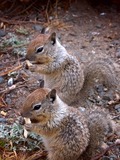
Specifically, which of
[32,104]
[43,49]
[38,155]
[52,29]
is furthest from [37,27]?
[32,104]

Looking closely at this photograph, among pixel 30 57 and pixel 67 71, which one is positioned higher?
pixel 30 57

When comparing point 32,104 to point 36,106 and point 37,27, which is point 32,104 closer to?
point 36,106

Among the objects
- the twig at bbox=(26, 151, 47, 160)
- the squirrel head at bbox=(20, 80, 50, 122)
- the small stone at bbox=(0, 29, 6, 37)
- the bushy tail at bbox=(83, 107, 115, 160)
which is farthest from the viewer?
the small stone at bbox=(0, 29, 6, 37)

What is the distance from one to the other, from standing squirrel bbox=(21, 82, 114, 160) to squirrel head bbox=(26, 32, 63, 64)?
0.63 m

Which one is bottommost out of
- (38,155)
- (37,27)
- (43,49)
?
(38,155)

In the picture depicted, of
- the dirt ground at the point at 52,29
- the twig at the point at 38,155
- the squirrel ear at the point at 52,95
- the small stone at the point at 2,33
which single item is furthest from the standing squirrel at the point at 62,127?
the small stone at the point at 2,33

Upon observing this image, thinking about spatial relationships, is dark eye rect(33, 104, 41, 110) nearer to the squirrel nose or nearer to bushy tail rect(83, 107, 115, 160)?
bushy tail rect(83, 107, 115, 160)

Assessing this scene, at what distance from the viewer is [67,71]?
4.25 meters

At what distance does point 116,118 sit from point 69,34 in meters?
1.40

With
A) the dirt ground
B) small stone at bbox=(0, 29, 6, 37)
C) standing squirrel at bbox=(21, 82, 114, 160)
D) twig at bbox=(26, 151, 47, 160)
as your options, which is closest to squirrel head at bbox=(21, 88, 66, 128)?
standing squirrel at bbox=(21, 82, 114, 160)

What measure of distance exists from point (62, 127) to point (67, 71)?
2.61 ft

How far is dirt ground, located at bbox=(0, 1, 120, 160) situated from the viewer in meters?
4.58

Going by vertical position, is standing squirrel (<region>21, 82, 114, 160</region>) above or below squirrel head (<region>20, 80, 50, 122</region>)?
below

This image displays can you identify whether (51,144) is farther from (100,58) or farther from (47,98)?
(100,58)
